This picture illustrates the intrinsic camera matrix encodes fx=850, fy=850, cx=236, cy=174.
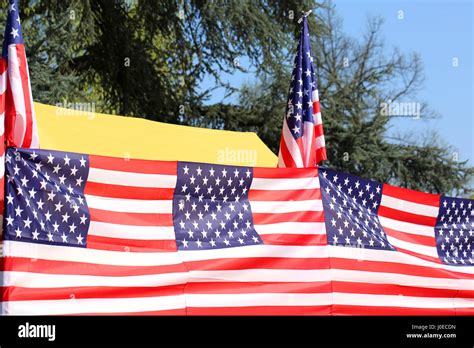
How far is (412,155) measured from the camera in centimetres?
2636

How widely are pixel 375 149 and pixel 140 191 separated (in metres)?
18.2

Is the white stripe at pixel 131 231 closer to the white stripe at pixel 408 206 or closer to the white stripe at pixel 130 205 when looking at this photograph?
the white stripe at pixel 130 205

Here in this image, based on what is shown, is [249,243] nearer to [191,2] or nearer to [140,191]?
[140,191]

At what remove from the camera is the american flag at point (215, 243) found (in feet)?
24.9

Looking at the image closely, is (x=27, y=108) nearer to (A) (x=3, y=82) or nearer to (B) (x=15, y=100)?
(B) (x=15, y=100)

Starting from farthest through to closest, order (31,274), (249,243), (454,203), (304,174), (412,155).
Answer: (412,155), (454,203), (304,174), (249,243), (31,274)

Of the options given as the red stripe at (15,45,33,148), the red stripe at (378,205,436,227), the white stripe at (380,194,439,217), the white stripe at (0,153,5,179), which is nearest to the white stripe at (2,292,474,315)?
the red stripe at (378,205,436,227)

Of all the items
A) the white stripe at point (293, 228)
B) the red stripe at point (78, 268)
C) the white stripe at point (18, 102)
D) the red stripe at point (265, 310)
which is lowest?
the red stripe at point (265, 310)

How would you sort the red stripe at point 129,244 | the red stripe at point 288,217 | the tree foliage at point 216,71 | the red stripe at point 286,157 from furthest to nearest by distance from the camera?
1. the tree foliage at point 216,71
2. the red stripe at point 286,157
3. the red stripe at point 288,217
4. the red stripe at point 129,244

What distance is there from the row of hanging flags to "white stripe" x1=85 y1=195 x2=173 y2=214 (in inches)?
0.5

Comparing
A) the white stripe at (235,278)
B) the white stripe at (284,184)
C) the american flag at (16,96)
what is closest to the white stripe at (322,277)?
the white stripe at (235,278)

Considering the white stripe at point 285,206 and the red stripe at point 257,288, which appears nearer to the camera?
the red stripe at point 257,288

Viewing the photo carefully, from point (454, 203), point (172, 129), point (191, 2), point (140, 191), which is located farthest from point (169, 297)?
point (191, 2)

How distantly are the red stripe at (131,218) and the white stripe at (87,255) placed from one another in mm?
296
